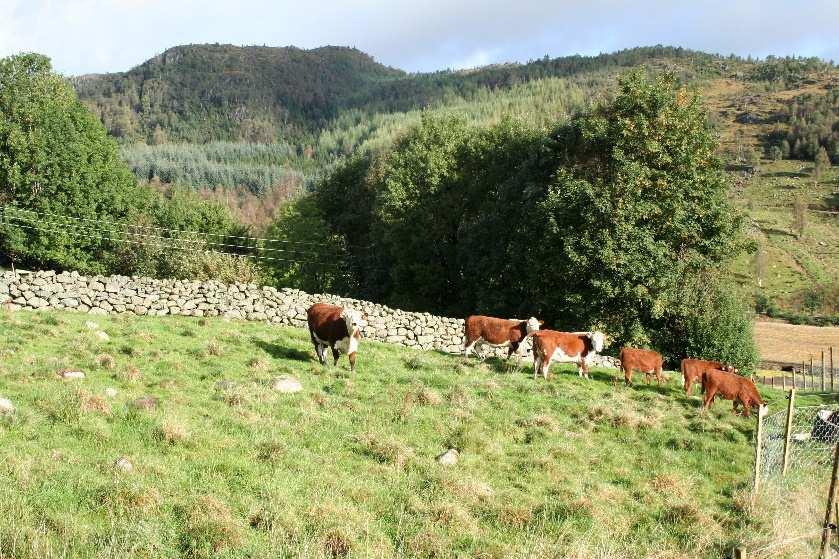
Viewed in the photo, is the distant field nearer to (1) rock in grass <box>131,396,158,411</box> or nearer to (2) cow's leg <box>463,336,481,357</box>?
(2) cow's leg <box>463,336,481,357</box>

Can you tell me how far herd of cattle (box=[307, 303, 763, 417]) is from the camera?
1631cm

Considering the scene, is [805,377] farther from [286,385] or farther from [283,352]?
[286,385]

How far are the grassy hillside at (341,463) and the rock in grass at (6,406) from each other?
6.0 inches

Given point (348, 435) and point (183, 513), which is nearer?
point (183, 513)

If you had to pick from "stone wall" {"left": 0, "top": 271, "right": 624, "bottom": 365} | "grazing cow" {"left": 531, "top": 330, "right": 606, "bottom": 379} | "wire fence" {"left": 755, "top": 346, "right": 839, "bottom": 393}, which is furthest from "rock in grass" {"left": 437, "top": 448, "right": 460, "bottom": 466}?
"wire fence" {"left": 755, "top": 346, "right": 839, "bottom": 393}

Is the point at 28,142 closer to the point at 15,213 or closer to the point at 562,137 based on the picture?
the point at 15,213

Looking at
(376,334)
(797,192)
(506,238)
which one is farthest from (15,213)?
(797,192)

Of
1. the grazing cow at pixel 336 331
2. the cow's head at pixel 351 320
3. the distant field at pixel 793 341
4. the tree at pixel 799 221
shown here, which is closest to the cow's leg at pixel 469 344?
the grazing cow at pixel 336 331

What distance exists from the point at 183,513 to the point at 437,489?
12.0 feet

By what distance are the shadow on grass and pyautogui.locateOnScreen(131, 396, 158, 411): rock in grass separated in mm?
5721

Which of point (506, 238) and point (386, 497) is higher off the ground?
point (506, 238)

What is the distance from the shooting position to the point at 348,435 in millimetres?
11594

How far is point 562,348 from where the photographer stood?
1878cm

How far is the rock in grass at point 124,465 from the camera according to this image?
28.5 feet
